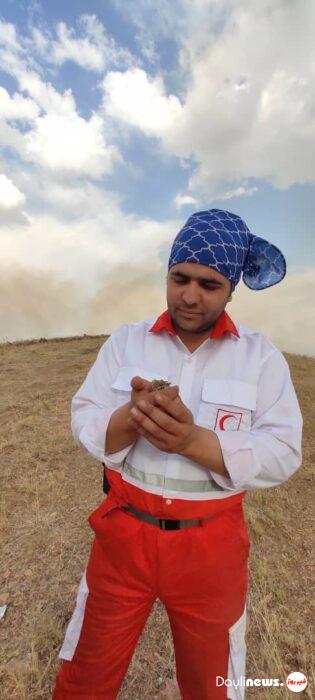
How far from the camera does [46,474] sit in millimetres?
5703

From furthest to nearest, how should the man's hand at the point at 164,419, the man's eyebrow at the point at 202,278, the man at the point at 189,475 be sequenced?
the man's eyebrow at the point at 202,278, the man at the point at 189,475, the man's hand at the point at 164,419

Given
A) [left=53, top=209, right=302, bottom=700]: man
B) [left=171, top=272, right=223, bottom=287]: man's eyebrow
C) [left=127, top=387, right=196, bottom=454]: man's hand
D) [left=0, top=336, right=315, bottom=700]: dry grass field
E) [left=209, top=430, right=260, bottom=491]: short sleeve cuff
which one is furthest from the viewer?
[left=0, top=336, right=315, bottom=700]: dry grass field

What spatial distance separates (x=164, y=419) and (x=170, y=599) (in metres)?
Answer: 0.99

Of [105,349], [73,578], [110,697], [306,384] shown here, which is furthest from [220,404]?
[306,384]

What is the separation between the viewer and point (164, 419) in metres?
1.52

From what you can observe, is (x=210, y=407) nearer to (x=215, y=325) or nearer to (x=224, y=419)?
(x=224, y=419)

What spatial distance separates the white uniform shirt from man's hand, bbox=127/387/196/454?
0.77 ft

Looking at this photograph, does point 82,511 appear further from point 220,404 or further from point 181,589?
point 220,404

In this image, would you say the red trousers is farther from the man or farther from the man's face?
the man's face

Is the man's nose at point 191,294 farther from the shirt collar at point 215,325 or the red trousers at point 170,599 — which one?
the red trousers at point 170,599

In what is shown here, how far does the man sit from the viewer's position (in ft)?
5.92

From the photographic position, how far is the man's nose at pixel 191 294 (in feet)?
6.10

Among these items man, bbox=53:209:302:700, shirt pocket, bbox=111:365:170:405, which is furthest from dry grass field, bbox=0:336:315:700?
shirt pocket, bbox=111:365:170:405

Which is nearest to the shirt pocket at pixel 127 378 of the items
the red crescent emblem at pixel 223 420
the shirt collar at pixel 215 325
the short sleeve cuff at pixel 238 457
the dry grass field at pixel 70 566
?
the shirt collar at pixel 215 325
